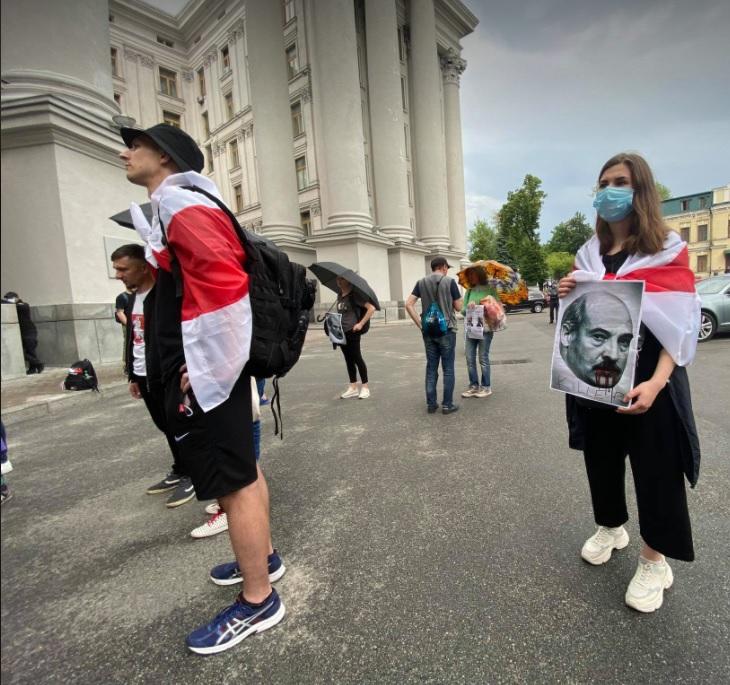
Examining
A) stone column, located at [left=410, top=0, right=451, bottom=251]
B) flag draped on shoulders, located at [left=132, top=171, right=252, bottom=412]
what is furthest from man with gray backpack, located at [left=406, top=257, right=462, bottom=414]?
stone column, located at [left=410, top=0, right=451, bottom=251]

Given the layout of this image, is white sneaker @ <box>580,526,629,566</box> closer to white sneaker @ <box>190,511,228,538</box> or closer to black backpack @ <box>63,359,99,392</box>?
white sneaker @ <box>190,511,228,538</box>

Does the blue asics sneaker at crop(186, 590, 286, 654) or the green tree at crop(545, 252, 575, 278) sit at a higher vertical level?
the green tree at crop(545, 252, 575, 278)

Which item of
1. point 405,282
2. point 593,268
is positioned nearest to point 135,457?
point 593,268

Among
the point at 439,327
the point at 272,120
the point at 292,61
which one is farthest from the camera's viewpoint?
the point at 292,61

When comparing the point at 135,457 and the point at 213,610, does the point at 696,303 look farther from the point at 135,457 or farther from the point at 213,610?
the point at 135,457

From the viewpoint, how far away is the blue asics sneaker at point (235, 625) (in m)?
1.91

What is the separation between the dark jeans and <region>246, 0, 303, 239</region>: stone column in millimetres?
23485

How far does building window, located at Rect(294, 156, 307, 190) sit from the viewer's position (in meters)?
31.7

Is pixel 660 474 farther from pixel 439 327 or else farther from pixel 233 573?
pixel 439 327

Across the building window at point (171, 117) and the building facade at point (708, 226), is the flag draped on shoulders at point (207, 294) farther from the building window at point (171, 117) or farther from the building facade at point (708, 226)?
the building facade at point (708, 226)

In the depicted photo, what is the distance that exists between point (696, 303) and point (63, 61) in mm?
11605

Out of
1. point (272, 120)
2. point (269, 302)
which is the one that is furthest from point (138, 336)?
point (272, 120)

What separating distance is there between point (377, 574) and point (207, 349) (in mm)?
1571

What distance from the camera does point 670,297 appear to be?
1.89 meters
